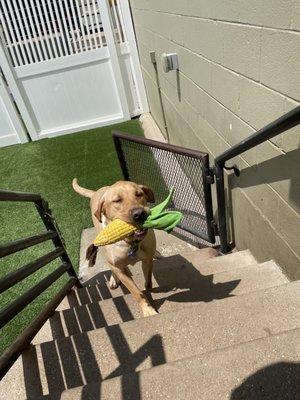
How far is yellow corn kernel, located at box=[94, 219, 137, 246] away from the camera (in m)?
2.34

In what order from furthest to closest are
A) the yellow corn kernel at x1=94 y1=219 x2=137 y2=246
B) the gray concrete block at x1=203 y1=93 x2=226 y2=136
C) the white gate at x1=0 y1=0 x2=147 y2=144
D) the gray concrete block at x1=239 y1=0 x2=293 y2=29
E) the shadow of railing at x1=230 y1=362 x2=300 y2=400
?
the white gate at x1=0 y1=0 x2=147 y2=144, the gray concrete block at x1=203 y1=93 x2=226 y2=136, the yellow corn kernel at x1=94 y1=219 x2=137 y2=246, the gray concrete block at x1=239 y1=0 x2=293 y2=29, the shadow of railing at x1=230 y1=362 x2=300 y2=400

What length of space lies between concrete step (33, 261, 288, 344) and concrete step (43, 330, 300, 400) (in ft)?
3.42

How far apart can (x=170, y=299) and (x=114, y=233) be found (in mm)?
822

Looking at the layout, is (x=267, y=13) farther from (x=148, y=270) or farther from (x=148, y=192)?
(x=148, y=270)

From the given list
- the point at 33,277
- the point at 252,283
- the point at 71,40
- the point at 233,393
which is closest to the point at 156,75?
A: the point at 71,40

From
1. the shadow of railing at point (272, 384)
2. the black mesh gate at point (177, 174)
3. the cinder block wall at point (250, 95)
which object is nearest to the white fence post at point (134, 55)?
the cinder block wall at point (250, 95)

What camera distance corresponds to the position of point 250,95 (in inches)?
93.7

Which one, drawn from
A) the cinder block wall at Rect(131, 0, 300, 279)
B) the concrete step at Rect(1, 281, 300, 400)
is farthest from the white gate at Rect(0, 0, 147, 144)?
the concrete step at Rect(1, 281, 300, 400)

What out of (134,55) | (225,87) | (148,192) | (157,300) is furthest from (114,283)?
(134,55)

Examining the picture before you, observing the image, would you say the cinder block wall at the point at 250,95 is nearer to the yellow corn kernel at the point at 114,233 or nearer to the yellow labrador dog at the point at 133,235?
the yellow labrador dog at the point at 133,235

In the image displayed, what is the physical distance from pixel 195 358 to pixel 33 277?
305 centimetres

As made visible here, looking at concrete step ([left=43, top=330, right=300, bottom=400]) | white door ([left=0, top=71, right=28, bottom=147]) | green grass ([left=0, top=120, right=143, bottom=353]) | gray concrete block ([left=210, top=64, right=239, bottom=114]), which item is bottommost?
green grass ([left=0, top=120, right=143, bottom=353])

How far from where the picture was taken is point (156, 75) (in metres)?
6.33

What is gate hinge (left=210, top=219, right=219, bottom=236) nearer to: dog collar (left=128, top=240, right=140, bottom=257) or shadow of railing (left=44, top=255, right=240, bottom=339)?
shadow of railing (left=44, top=255, right=240, bottom=339)
